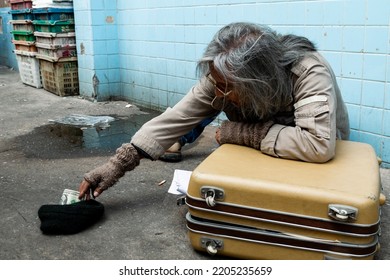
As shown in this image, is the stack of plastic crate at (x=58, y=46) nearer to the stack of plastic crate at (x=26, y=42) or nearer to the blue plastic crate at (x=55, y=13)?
the blue plastic crate at (x=55, y=13)

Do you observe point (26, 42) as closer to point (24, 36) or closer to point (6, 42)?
point (24, 36)

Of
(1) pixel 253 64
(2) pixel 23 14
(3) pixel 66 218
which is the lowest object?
(3) pixel 66 218

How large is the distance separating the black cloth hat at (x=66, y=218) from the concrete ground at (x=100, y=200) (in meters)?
0.04

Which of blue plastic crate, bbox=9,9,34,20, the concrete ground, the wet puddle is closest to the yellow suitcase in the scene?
the concrete ground

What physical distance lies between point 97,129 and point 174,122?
7.26 feet

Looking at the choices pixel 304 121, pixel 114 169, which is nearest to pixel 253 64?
pixel 304 121

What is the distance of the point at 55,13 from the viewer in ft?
18.8

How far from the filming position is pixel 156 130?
7.72 ft

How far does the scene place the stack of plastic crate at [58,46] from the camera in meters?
5.73

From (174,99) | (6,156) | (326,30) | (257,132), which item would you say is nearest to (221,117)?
(174,99)

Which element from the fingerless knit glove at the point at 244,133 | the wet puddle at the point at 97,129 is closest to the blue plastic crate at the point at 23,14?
the wet puddle at the point at 97,129

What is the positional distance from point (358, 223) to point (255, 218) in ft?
1.22

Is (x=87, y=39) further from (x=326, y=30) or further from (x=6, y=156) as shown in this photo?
(x=326, y=30)

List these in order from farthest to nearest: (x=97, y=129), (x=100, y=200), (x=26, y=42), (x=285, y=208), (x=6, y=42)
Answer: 1. (x=6, y=42)
2. (x=26, y=42)
3. (x=97, y=129)
4. (x=100, y=200)
5. (x=285, y=208)
